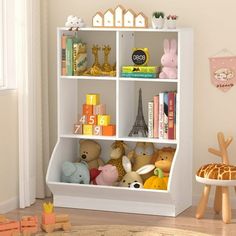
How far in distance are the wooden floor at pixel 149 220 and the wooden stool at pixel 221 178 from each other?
0.07m

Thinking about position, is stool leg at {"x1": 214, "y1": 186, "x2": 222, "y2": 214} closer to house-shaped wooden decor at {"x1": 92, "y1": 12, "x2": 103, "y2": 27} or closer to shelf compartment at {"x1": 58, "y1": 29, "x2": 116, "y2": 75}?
shelf compartment at {"x1": 58, "y1": 29, "x2": 116, "y2": 75}

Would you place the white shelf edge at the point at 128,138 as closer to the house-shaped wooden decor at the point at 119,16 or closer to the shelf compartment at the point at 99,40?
the shelf compartment at the point at 99,40

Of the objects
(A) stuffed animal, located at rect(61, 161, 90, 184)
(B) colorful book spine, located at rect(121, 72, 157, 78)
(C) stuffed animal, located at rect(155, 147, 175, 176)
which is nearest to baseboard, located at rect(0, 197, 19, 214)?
(A) stuffed animal, located at rect(61, 161, 90, 184)

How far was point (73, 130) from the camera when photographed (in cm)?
489

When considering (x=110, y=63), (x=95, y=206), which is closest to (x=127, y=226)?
(x=95, y=206)

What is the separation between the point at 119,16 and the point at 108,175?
1.01 metres

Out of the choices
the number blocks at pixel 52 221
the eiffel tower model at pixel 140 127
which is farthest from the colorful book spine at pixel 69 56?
the number blocks at pixel 52 221

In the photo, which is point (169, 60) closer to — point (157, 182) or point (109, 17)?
point (109, 17)

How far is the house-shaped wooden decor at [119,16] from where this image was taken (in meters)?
4.58

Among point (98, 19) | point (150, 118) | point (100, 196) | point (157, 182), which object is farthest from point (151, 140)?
point (98, 19)

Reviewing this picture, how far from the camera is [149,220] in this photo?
174 inches

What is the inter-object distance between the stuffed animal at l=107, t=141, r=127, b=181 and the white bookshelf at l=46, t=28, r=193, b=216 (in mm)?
107

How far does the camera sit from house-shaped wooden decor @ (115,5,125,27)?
180 inches

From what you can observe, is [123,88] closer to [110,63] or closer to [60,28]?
[110,63]
